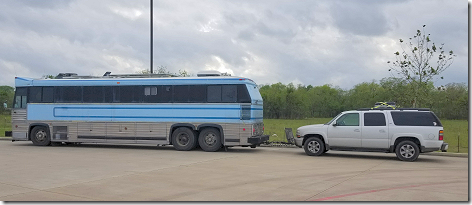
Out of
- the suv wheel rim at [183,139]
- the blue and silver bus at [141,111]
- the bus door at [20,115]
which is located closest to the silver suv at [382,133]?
the blue and silver bus at [141,111]

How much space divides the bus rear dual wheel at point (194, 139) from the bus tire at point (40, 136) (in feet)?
20.0

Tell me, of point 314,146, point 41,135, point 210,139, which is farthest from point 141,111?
point 314,146

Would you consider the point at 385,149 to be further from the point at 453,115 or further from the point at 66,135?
the point at 453,115

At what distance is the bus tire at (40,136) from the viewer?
2117cm

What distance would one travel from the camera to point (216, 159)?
16.0m

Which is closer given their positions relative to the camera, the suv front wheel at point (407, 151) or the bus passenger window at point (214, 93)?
the suv front wheel at point (407, 151)

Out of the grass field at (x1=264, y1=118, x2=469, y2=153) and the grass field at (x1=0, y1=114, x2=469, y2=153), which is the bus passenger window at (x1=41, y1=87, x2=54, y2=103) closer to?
the grass field at (x1=0, y1=114, x2=469, y2=153)

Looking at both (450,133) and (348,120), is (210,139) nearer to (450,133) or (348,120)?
(348,120)

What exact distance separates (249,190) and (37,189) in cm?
441

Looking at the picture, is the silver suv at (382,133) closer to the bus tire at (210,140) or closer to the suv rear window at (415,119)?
the suv rear window at (415,119)

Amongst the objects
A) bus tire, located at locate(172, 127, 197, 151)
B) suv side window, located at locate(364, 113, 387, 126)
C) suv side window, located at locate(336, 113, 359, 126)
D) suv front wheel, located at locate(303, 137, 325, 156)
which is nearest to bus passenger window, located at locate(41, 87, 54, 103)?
bus tire, located at locate(172, 127, 197, 151)

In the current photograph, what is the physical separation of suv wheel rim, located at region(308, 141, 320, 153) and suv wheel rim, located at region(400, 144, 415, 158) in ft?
9.42

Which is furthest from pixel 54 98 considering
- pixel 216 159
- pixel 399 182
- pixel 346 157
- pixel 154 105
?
pixel 399 182

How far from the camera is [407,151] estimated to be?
15.8 m
